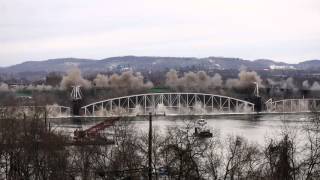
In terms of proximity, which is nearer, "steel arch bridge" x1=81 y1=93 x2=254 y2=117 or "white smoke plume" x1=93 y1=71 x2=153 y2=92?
"steel arch bridge" x1=81 y1=93 x2=254 y2=117

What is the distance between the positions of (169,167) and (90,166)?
2.17 meters

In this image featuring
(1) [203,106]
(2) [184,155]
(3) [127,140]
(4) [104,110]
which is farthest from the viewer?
(1) [203,106]

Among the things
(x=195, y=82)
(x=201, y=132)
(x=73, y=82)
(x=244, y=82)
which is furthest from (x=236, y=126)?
(x=195, y=82)

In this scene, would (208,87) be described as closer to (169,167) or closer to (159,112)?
(159,112)

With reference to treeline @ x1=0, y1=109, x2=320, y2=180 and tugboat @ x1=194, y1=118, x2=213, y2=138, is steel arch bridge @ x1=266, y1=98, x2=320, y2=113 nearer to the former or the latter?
tugboat @ x1=194, y1=118, x2=213, y2=138

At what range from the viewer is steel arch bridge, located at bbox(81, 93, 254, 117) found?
57.2 metres

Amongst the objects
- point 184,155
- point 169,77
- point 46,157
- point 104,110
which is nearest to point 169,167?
point 184,155

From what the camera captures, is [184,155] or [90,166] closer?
[184,155]

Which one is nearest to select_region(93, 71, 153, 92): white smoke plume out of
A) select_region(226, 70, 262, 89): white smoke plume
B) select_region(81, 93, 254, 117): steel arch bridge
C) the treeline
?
select_region(81, 93, 254, 117): steel arch bridge

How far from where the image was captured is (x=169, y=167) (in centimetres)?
1423

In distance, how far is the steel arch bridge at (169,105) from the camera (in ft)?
188

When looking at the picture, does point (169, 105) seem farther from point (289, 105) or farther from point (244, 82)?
point (244, 82)

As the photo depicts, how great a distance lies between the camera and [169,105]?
2463 inches

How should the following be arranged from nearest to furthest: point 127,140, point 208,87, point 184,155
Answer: point 184,155 < point 127,140 < point 208,87
